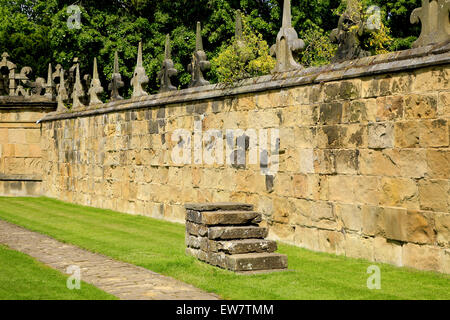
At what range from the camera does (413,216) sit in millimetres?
8102

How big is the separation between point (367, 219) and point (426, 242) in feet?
3.34

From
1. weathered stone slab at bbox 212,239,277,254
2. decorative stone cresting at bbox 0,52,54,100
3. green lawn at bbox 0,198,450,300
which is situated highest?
decorative stone cresting at bbox 0,52,54,100

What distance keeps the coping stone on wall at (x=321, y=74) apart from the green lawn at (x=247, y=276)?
2.26 metres

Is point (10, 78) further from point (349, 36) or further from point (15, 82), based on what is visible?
point (349, 36)

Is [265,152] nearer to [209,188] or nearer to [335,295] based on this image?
[209,188]

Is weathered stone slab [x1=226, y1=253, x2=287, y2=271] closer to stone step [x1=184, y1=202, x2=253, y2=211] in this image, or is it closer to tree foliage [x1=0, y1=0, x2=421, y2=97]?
stone step [x1=184, y1=202, x2=253, y2=211]

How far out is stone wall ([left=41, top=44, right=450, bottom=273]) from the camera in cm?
788

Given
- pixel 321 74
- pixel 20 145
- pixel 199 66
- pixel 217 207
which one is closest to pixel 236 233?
pixel 217 207

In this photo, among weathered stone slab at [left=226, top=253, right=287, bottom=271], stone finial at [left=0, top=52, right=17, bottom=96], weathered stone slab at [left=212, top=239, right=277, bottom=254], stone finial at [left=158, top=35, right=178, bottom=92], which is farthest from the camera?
stone finial at [left=0, top=52, right=17, bottom=96]

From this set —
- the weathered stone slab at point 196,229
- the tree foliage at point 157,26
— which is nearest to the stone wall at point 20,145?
the tree foliage at point 157,26

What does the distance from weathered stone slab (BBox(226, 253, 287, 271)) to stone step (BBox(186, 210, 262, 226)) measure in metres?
0.57

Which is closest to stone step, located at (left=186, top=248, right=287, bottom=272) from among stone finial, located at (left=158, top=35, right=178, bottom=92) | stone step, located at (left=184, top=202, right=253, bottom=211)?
stone step, located at (left=184, top=202, right=253, bottom=211)

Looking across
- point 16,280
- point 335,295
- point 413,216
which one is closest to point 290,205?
point 413,216

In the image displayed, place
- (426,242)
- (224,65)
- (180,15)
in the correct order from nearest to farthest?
(426,242) < (224,65) < (180,15)
